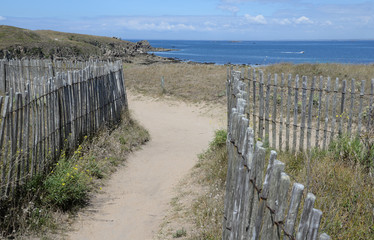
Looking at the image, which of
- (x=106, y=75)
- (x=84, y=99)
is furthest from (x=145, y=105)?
(x=84, y=99)

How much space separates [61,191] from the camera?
225 inches

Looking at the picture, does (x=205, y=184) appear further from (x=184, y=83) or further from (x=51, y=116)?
(x=184, y=83)

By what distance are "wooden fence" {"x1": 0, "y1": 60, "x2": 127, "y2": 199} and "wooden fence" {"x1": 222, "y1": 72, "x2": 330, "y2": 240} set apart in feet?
10.1

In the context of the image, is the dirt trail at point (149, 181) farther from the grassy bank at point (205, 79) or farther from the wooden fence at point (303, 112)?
the grassy bank at point (205, 79)

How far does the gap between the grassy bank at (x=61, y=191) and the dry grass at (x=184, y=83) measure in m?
8.69

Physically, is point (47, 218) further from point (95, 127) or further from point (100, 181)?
point (95, 127)

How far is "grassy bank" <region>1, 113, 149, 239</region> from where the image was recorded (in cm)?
492

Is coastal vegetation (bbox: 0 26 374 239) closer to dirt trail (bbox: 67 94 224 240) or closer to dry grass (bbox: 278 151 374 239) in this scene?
dry grass (bbox: 278 151 374 239)

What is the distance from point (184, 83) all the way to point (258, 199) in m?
17.4

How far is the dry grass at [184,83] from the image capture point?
57.2 feet

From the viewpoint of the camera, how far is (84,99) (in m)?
8.39

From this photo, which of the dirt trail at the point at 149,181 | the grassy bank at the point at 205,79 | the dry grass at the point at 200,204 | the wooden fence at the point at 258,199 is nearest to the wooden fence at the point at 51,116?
the dirt trail at the point at 149,181

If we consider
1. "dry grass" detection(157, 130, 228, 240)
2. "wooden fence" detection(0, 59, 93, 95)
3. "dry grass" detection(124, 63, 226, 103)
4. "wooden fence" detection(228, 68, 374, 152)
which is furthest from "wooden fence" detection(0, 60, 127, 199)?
"dry grass" detection(124, 63, 226, 103)

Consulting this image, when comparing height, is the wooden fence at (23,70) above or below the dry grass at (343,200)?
above
